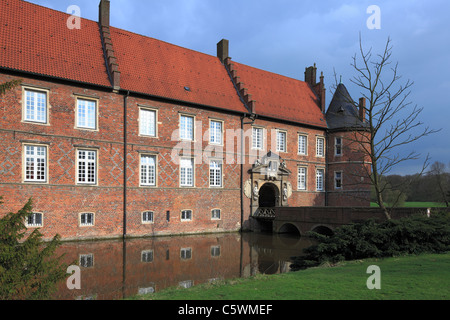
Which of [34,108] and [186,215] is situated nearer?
[34,108]

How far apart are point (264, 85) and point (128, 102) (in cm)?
1195

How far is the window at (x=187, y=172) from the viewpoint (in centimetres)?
2155

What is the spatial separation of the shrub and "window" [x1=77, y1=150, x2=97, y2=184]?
36.7 feet

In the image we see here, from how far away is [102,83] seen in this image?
61.5 feet

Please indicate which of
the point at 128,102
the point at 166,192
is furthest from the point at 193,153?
the point at 128,102

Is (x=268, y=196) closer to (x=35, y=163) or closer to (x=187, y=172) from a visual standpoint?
(x=187, y=172)

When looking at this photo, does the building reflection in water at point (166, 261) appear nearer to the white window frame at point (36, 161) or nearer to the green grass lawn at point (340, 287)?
the green grass lawn at point (340, 287)

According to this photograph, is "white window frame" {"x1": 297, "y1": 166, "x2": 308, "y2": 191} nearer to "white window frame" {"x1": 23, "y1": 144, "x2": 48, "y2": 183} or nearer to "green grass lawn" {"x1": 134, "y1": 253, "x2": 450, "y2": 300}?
"white window frame" {"x1": 23, "y1": 144, "x2": 48, "y2": 183}

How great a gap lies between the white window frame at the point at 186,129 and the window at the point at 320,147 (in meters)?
11.6

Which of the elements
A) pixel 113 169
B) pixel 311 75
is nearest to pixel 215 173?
pixel 113 169

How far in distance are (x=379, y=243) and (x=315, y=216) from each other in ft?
33.8

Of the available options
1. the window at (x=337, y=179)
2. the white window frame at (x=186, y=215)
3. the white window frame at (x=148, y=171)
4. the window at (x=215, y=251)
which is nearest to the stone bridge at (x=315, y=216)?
the window at (x=215, y=251)

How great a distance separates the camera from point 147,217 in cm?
1984

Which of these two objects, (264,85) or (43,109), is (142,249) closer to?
(43,109)
